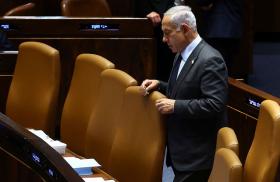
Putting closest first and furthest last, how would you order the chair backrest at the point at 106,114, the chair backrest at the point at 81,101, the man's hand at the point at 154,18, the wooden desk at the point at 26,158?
the wooden desk at the point at 26,158
the chair backrest at the point at 106,114
the chair backrest at the point at 81,101
the man's hand at the point at 154,18

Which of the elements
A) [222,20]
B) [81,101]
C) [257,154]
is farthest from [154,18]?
[257,154]

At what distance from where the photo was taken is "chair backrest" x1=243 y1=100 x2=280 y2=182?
3.31 meters

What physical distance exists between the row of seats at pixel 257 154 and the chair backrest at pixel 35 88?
5.00 ft

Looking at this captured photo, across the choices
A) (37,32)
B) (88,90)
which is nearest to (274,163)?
(88,90)

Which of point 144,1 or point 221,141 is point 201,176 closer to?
point 221,141

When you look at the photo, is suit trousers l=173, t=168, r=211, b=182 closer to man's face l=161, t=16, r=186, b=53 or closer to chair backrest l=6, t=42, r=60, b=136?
man's face l=161, t=16, r=186, b=53

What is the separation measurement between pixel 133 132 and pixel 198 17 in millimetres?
4060

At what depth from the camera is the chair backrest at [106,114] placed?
4051 mm

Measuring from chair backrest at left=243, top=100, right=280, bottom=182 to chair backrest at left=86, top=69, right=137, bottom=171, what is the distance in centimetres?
74

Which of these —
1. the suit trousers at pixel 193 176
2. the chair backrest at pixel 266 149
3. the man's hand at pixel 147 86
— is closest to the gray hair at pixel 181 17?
the man's hand at pixel 147 86

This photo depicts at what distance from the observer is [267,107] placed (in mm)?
3490

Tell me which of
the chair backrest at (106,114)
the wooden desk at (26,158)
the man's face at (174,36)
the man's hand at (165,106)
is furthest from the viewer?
the chair backrest at (106,114)

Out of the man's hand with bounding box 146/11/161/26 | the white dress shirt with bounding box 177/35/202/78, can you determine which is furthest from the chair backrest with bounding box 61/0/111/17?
the white dress shirt with bounding box 177/35/202/78

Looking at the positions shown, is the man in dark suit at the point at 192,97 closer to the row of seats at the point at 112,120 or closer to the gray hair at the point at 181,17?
the gray hair at the point at 181,17
